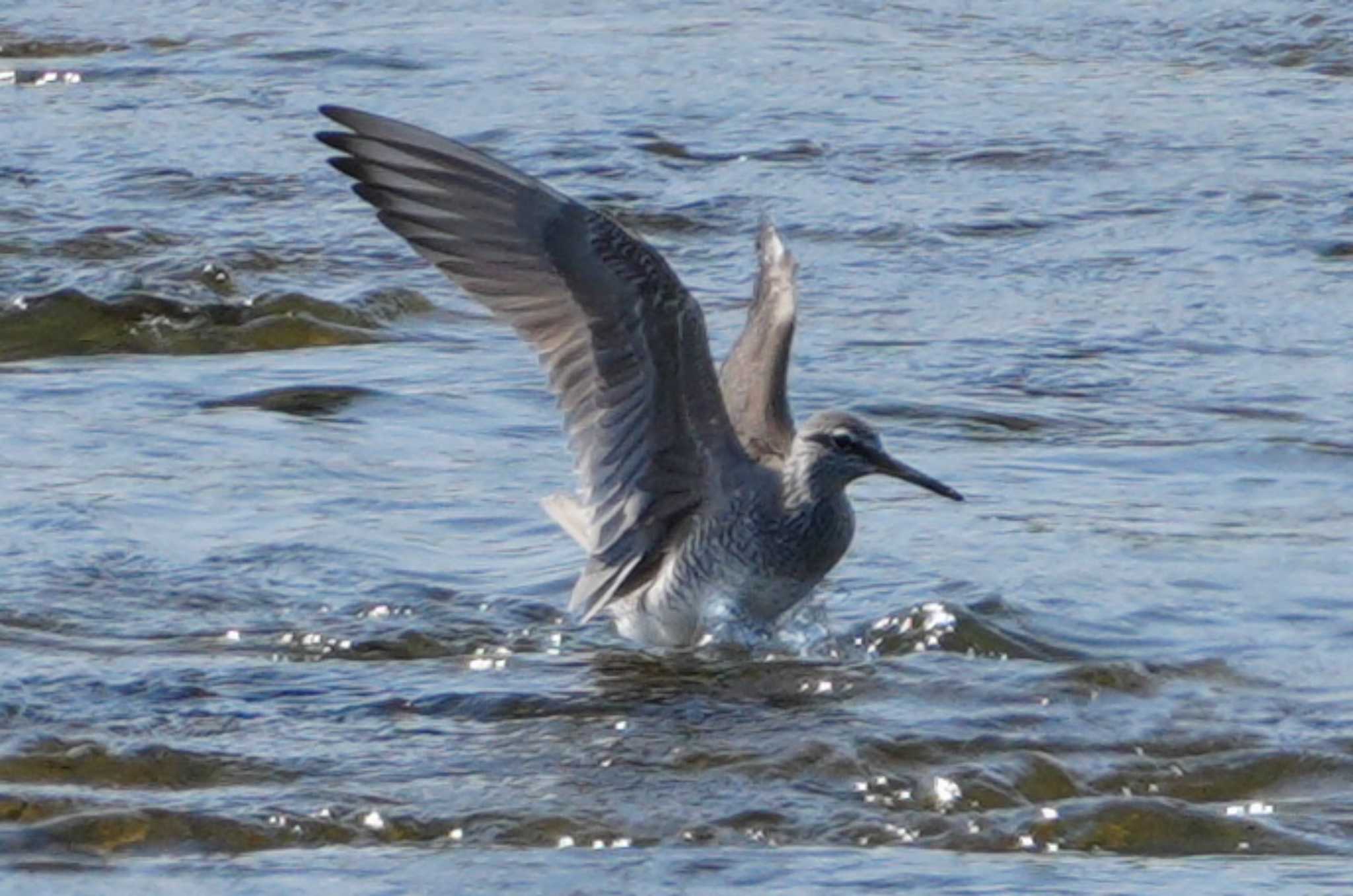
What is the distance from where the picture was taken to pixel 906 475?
7.50 metres

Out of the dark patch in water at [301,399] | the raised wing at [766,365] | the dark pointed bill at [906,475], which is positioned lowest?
the dark patch in water at [301,399]

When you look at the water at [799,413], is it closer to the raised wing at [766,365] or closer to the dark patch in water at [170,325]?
the dark patch in water at [170,325]

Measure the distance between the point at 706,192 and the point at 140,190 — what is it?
6.40 feet

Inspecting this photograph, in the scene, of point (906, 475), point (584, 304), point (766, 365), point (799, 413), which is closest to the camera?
point (584, 304)

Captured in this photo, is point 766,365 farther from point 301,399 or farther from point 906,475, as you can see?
point 301,399

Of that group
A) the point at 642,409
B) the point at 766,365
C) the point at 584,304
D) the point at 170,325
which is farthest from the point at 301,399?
the point at 584,304

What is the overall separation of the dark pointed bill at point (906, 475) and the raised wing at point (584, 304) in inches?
15.0

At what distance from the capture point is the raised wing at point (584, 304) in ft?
22.9

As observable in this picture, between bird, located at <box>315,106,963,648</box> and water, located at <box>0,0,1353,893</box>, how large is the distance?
0.18 metres

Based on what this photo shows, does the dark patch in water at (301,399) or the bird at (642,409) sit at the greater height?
the bird at (642,409)

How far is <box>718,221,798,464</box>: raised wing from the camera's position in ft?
25.3

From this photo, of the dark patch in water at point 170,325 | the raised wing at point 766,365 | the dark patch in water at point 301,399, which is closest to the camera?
the raised wing at point 766,365

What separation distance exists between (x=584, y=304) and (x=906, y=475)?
922 mm

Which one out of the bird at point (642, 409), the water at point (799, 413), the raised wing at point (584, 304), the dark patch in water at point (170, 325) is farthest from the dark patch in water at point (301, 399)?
the raised wing at point (584, 304)
